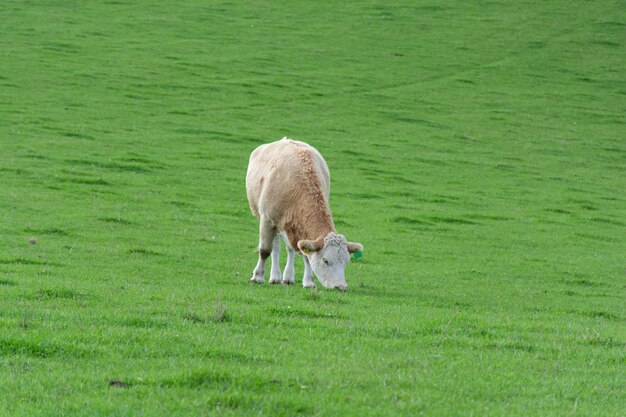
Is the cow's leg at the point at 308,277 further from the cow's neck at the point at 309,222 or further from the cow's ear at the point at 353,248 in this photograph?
the cow's ear at the point at 353,248

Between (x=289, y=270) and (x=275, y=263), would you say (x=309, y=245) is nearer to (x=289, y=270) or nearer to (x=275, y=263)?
(x=289, y=270)

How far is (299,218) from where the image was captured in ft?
47.8

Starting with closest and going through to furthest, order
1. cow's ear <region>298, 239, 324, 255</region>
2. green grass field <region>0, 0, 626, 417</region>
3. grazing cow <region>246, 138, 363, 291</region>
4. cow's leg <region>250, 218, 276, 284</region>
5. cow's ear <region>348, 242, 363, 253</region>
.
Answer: green grass field <region>0, 0, 626, 417</region>
cow's ear <region>298, 239, 324, 255</region>
grazing cow <region>246, 138, 363, 291</region>
cow's ear <region>348, 242, 363, 253</region>
cow's leg <region>250, 218, 276, 284</region>

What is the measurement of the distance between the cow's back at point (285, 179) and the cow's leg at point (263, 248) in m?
0.17

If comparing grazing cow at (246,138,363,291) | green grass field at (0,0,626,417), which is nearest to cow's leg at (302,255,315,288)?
grazing cow at (246,138,363,291)

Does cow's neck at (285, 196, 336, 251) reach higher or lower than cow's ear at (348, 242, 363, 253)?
higher

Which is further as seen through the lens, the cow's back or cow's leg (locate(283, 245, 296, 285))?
cow's leg (locate(283, 245, 296, 285))

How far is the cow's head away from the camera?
45.8 feet

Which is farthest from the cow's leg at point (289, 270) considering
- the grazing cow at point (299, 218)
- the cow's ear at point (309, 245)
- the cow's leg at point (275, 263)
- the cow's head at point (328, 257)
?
the cow's ear at point (309, 245)

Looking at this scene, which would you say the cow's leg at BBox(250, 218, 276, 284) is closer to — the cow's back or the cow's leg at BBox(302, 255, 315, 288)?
the cow's back

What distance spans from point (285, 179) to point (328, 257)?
1580 millimetres

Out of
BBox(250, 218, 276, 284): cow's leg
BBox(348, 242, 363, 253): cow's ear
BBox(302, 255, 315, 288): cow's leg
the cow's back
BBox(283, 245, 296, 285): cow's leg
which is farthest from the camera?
BBox(250, 218, 276, 284): cow's leg

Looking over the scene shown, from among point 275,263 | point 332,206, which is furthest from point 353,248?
point 332,206

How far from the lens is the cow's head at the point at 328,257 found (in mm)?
13945
